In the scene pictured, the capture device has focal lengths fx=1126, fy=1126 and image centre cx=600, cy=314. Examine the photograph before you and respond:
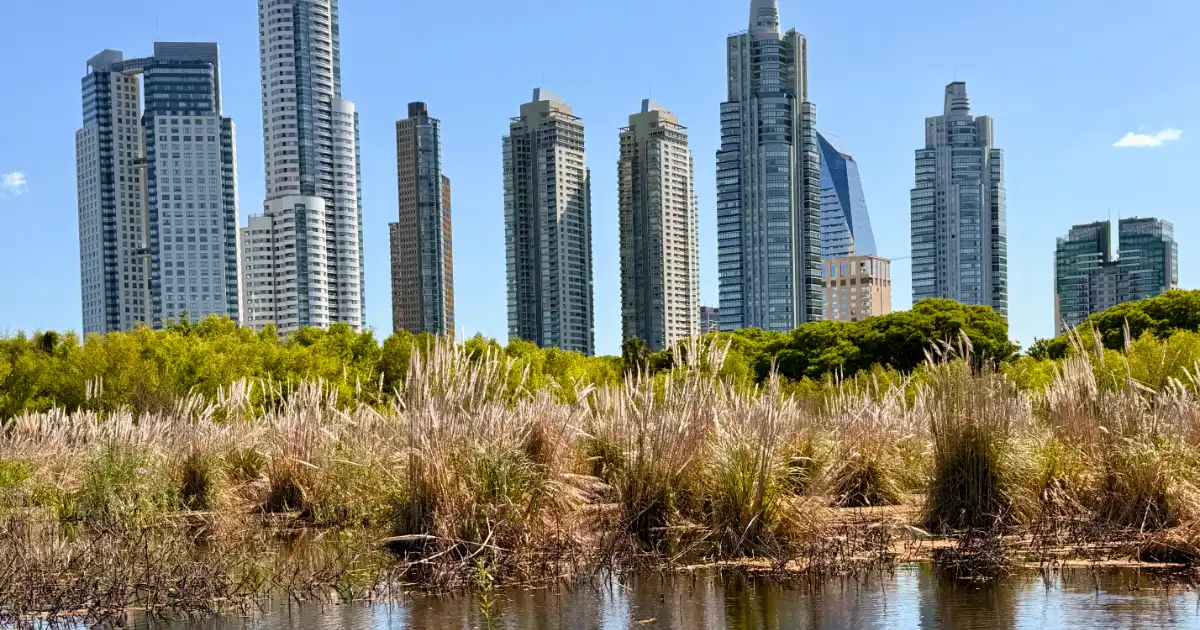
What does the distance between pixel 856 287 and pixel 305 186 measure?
291ft

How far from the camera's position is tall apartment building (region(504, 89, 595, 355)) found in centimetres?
11450

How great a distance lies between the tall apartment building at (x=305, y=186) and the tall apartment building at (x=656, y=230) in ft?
103

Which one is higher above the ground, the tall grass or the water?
the tall grass

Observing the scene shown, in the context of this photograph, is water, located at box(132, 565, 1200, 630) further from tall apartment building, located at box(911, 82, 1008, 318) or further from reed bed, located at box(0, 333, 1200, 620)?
tall apartment building, located at box(911, 82, 1008, 318)

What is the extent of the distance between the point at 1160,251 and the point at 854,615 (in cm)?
16778

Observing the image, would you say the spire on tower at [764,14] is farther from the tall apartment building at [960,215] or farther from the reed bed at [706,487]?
the reed bed at [706,487]

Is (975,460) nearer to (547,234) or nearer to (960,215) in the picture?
(547,234)

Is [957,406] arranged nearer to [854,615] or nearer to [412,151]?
[854,615]

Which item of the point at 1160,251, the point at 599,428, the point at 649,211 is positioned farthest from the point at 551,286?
the point at 599,428

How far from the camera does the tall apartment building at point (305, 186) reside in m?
120

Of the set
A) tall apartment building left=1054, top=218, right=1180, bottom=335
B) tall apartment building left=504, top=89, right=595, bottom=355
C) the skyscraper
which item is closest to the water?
tall apartment building left=504, top=89, right=595, bottom=355

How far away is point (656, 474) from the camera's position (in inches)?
390

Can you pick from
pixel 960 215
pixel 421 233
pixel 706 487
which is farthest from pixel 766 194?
pixel 706 487

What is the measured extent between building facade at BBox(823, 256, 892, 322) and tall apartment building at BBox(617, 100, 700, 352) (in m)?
54.9
